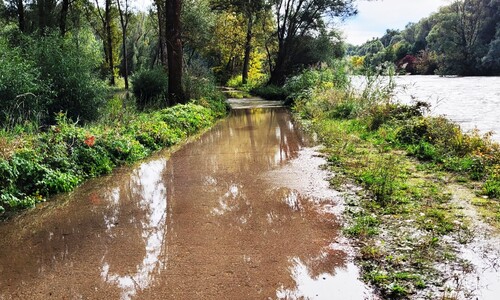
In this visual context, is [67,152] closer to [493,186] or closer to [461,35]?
[493,186]

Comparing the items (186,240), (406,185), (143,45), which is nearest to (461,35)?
(143,45)

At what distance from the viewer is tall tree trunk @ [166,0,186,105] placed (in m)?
14.8

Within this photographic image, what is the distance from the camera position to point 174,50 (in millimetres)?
15141

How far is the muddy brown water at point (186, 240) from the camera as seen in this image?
A: 12.6 feet

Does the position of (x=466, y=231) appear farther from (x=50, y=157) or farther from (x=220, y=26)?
(x=220, y=26)

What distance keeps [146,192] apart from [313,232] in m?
3.27

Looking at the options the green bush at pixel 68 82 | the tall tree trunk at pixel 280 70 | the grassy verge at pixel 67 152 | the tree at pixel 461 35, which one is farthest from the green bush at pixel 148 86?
the tree at pixel 461 35

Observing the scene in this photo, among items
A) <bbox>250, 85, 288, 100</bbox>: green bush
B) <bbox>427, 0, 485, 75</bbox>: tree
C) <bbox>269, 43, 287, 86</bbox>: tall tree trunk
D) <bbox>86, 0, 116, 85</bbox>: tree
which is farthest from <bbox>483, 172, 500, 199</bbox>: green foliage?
<bbox>427, 0, 485, 75</bbox>: tree

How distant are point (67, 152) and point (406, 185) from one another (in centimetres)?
593

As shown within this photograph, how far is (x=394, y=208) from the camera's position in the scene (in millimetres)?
5535

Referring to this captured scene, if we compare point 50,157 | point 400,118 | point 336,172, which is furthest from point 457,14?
point 50,157

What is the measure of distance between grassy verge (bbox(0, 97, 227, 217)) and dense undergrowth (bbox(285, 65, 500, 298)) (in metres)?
4.50

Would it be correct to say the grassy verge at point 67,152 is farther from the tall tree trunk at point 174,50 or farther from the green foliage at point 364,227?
the green foliage at point 364,227

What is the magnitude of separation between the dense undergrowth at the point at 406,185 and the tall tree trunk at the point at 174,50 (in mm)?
5954
